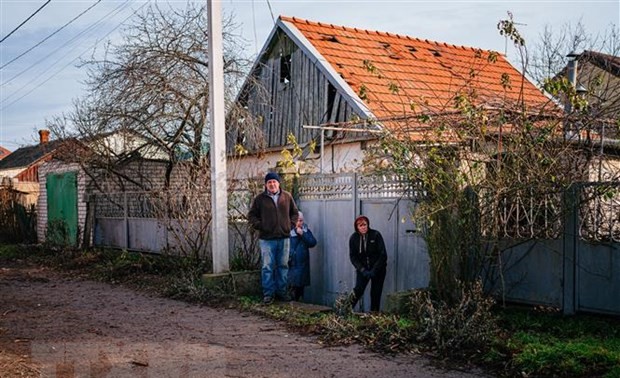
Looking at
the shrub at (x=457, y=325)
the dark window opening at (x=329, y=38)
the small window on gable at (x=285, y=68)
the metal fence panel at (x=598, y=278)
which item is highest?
the dark window opening at (x=329, y=38)

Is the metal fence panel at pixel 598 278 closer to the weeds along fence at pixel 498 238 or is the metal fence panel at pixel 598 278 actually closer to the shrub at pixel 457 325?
the weeds along fence at pixel 498 238

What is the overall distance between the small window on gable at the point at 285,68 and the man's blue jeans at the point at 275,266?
931 cm

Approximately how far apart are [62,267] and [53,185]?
14.8ft

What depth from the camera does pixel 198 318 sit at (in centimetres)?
820

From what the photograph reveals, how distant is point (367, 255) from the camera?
8797 mm

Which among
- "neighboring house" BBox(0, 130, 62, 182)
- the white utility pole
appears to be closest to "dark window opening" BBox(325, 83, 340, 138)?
the white utility pole

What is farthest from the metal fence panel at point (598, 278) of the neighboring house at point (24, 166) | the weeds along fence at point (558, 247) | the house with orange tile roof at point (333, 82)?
the neighboring house at point (24, 166)

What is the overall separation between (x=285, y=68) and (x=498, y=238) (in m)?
11.5

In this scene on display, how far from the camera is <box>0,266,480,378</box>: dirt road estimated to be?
227 inches

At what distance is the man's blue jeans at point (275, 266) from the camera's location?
9.16 m

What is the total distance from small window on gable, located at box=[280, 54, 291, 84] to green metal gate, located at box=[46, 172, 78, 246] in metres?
6.19

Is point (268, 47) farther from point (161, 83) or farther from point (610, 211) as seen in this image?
point (610, 211)

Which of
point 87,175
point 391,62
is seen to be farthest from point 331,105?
point 87,175

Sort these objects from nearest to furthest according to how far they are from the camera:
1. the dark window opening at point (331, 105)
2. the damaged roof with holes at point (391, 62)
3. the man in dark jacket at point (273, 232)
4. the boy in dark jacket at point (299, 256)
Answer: the man in dark jacket at point (273, 232), the boy in dark jacket at point (299, 256), the damaged roof with holes at point (391, 62), the dark window opening at point (331, 105)
